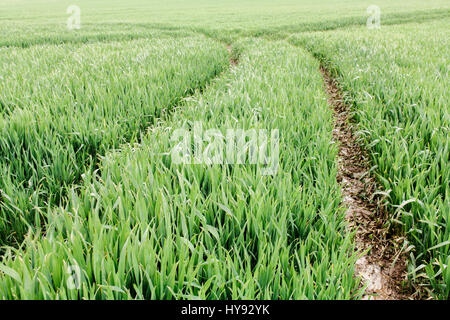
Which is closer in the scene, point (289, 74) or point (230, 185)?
point (230, 185)

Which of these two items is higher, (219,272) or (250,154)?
(250,154)

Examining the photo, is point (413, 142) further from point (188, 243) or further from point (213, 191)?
point (188, 243)

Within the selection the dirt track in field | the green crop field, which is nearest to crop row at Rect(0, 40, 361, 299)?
the green crop field

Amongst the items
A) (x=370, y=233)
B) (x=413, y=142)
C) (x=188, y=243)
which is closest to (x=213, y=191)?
(x=188, y=243)

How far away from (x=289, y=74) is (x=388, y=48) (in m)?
3.96

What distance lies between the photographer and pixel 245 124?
8.89ft

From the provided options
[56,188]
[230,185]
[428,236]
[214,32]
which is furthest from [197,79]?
[214,32]

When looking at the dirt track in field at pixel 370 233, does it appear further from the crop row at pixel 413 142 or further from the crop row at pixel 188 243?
the crop row at pixel 188 243

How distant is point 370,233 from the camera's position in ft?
7.26

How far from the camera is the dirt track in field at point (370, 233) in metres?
1.74

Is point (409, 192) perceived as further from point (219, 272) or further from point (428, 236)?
point (219, 272)

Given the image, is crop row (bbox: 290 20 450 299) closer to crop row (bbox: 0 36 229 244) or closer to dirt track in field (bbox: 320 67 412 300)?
dirt track in field (bbox: 320 67 412 300)

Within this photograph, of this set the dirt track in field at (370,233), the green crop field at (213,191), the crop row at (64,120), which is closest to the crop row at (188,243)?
the green crop field at (213,191)

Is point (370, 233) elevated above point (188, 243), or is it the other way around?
point (188, 243)
